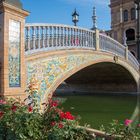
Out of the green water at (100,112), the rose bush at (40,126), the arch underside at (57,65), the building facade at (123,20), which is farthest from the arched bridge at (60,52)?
the building facade at (123,20)

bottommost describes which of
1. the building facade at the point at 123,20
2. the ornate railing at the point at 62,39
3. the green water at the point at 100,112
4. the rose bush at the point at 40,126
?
the green water at the point at 100,112

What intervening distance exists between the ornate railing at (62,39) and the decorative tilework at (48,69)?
347 mm

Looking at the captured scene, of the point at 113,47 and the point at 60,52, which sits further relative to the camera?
the point at 113,47

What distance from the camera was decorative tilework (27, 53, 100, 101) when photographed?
7.50 metres

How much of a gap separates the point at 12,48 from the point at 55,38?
8.94ft

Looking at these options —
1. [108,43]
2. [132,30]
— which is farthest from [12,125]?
[132,30]

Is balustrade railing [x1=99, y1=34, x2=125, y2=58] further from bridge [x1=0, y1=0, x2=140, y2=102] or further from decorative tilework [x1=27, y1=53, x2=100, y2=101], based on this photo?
decorative tilework [x1=27, y1=53, x2=100, y2=101]

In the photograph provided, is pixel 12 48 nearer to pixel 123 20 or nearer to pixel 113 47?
pixel 113 47

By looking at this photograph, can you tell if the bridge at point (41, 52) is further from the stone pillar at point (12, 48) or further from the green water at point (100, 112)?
the green water at point (100, 112)

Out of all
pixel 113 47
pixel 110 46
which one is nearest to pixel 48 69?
pixel 110 46

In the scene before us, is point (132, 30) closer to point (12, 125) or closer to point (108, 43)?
point (108, 43)

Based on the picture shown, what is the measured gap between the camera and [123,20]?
3394 cm

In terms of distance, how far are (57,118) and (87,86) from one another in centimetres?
2225

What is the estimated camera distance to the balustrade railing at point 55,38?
7629mm
